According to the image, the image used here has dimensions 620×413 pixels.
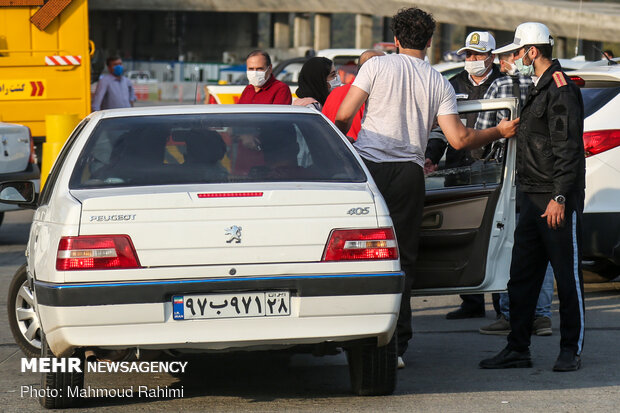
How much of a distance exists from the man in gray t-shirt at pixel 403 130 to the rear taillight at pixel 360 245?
1.00 meters

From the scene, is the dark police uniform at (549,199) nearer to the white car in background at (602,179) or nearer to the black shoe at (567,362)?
the black shoe at (567,362)

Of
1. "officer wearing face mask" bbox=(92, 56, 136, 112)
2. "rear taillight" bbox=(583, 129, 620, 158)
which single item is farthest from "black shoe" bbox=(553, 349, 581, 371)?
"officer wearing face mask" bbox=(92, 56, 136, 112)

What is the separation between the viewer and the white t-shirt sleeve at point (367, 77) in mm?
6203

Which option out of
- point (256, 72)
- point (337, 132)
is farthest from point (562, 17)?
point (337, 132)

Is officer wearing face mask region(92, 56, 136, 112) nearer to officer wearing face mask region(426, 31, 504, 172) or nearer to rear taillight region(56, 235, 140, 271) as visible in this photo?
officer wearing face mask region(426, 31, 504, 172)

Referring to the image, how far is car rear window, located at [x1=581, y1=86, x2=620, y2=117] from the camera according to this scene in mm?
8305

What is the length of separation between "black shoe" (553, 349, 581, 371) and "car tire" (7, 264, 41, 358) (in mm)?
2918

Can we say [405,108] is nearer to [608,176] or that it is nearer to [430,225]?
[430,225]

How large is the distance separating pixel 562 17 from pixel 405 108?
37.7 meters

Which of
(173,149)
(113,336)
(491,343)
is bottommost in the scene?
(491,343)

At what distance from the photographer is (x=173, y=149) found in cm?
564

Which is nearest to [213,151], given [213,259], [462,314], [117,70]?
[213,259]

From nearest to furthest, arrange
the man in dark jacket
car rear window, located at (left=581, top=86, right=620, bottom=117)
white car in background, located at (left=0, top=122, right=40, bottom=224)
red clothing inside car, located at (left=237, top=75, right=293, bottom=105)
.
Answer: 1. the man in dark jacket
2. car rear window, located at (left=581, top=86, right=620, bottom=117)
3. red clothing inside car, located at (left=237, top=75, right=293, bottom=105)
4. white car in background, located at (left=0, top=122, right=40, bottom=224)

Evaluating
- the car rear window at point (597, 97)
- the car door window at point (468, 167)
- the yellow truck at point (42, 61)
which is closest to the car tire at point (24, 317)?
the car door window at point (468, 167)
